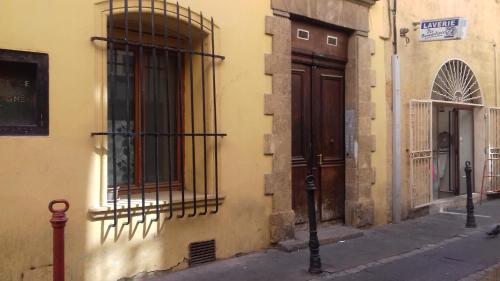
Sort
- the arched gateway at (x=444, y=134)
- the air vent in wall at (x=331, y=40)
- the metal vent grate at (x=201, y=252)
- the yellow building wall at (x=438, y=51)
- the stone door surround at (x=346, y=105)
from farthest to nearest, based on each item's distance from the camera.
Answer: the arched gateway at (x=444, y=134)
the yellow building wall at (x=438, y=51)
the air vent in wall at (x=331, y=40)
the stone door surround at (x=346, y=105)
the metal vent grate at (x=201, y=252)

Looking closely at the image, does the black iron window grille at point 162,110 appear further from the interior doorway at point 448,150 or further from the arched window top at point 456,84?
the interior doorway at point 448,150

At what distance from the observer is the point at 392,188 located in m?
9.10

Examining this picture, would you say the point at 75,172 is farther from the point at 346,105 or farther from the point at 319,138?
the point at 346,105

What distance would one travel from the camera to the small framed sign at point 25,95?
4973 mm

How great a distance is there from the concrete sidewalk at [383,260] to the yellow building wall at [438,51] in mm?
1383

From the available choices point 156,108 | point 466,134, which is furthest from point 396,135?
point 156,108

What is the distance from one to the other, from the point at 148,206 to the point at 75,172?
905mm

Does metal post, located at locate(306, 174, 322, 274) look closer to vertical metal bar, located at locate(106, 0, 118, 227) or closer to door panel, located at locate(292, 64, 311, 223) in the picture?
door panel, located at locate(292, 64, 311, 223)

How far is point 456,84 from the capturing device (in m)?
10.9

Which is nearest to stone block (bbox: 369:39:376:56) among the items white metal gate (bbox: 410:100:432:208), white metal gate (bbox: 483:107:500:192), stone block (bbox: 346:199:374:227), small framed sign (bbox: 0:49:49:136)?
white metal gate (bbox: 410:100:432:208)

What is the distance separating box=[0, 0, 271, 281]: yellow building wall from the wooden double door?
1508 millimetres

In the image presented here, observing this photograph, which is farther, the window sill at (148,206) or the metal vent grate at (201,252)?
the metal vent grate at (201,252)

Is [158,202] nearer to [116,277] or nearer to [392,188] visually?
[116,277]

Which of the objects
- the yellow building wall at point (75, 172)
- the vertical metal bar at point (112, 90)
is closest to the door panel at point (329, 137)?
the yellow building wall at point (75, 172)
